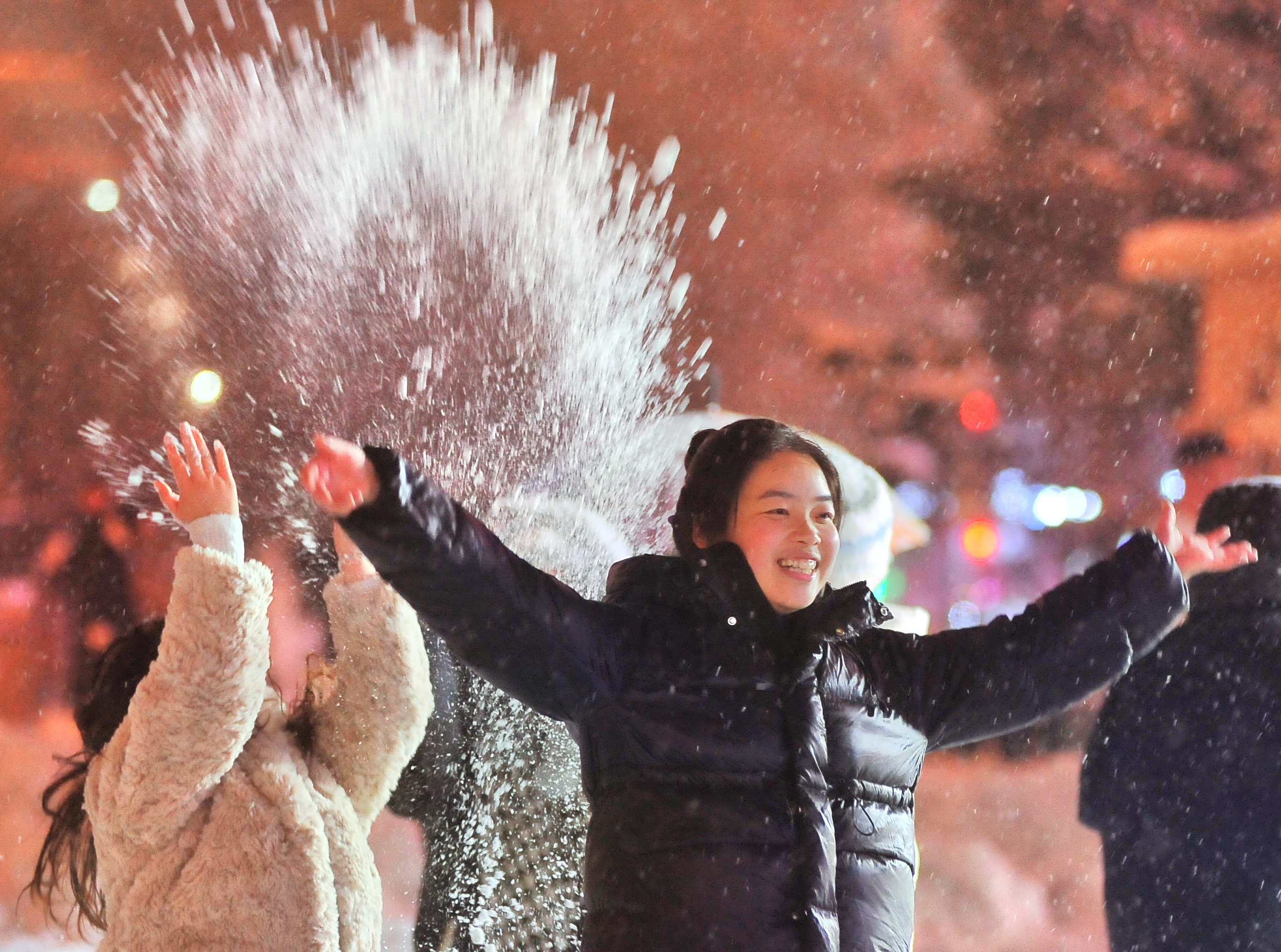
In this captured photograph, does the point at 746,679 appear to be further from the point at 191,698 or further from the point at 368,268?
the point at 368,268

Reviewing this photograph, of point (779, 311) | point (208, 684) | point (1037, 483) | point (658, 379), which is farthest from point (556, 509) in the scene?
point (1037, 483)

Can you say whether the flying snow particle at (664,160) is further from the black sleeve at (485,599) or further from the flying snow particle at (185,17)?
the black sleeve at (485,599)

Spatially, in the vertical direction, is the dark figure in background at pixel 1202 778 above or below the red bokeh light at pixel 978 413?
below

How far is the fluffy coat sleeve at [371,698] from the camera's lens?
5.43 ft

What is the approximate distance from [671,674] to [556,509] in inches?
48.6

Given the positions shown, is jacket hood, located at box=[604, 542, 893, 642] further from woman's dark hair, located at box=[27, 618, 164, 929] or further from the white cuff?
woman's dark hair, located at box=[27, 618, 164, 929]

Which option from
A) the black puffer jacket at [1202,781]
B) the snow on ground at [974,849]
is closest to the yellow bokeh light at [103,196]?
the snow on ground at [974,849]

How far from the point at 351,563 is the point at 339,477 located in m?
0.64

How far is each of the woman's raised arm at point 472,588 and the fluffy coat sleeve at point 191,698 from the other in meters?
0.35

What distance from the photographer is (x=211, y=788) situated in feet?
4.93

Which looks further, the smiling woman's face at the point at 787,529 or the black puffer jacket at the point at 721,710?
the smiling woman's face at the point at 787,529

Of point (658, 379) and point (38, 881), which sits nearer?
point (38, 881)

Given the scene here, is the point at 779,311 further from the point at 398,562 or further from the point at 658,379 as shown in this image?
the point at 398,562

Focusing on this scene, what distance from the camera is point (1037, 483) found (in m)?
4.84
